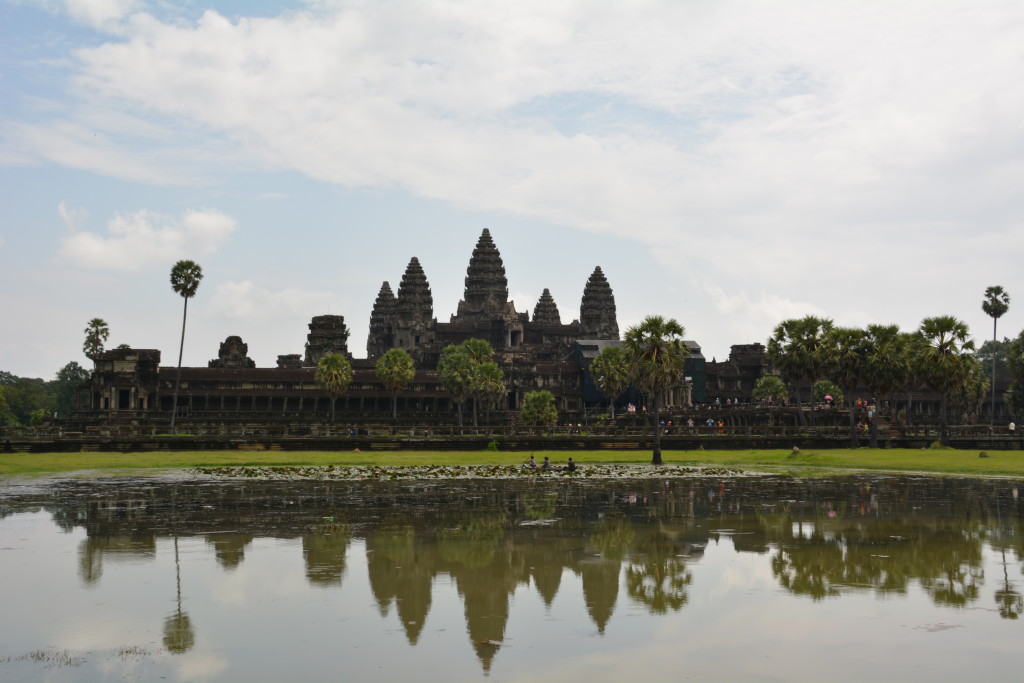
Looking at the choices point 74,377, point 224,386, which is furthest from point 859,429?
point 74,377

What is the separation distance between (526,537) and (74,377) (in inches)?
6429

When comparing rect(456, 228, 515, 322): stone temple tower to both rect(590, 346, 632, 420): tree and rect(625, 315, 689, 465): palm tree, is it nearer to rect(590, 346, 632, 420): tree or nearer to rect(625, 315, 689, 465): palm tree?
rect(590, 346, 632, 420): tree

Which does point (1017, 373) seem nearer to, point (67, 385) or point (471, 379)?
point (471, 379)

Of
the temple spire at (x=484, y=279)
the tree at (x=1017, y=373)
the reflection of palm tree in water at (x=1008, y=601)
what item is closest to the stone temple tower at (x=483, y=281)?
the temple spire at (x=484, y=279)

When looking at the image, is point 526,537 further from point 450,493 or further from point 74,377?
point 74,377

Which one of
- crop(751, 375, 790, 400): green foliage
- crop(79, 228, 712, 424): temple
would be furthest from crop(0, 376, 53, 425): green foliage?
crop(751, 375, 790, 400): green foliage

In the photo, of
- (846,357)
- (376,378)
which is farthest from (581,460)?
(376,378)

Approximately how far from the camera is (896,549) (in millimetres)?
25281

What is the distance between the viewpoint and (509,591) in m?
20.5

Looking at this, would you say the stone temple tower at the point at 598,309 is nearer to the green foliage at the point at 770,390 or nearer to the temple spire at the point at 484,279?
the temple spire at the point at 484,279

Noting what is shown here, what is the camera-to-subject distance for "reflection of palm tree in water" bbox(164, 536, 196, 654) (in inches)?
643

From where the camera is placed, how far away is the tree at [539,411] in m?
102

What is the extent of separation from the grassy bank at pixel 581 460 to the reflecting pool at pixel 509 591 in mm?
18336

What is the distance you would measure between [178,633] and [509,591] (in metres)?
6.37
